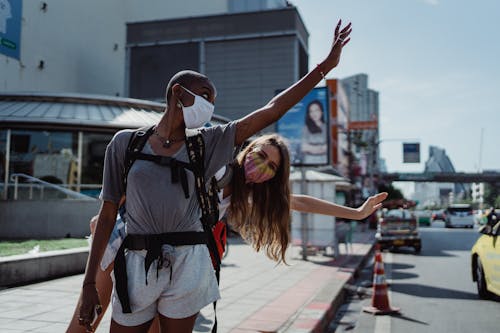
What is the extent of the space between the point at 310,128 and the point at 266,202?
14.5 metres

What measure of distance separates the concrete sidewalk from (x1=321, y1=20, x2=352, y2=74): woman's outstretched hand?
64.0 inches

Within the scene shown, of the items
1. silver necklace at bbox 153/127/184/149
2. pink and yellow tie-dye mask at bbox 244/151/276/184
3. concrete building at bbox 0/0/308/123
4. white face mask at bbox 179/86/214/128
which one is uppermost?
concrete building at bbox 0/0/308/123

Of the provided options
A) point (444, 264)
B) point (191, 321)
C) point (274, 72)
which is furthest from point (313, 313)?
point (274, 72)

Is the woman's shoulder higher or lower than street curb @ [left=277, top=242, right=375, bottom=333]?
higher

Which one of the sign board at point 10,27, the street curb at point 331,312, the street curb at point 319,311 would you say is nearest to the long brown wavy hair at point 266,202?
the street curb at point 319,311

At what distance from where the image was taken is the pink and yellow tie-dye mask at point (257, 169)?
2660mm

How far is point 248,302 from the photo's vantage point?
22.6 feet

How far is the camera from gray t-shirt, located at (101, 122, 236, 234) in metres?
2.05

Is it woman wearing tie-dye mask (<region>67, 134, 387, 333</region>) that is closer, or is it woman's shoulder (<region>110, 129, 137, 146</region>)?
woman's shoulder (<region>110, 129, 137, 146</region>)

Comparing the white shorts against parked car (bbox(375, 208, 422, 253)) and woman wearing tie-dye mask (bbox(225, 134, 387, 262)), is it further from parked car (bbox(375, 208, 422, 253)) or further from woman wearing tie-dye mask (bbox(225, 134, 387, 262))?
parked car (bbox(375, 208, 422, 253))

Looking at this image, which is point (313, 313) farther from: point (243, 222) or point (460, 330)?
point (243, 222)

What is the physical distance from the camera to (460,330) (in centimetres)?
609

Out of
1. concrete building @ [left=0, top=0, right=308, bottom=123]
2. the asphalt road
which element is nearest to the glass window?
the asphalt road

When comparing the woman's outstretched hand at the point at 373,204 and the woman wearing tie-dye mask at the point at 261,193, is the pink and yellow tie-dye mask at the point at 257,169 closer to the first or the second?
the woman wearing tie-dye mask at the point at 261,193
